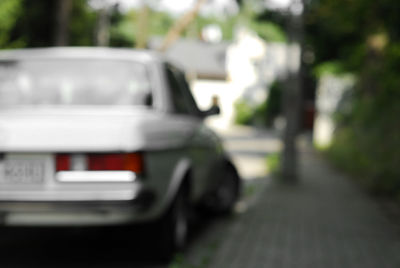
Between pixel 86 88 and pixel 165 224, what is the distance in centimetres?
137

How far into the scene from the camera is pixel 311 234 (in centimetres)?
727

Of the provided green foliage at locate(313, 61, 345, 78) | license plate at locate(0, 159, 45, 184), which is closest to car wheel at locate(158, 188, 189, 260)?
license plate at locate(0, 159, 45, 184)

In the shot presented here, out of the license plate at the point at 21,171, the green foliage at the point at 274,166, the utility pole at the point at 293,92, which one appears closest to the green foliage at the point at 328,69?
the green foliage at the point at 274,166

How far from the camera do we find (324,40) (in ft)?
81.2

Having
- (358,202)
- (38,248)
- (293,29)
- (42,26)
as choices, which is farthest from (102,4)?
(38,248)

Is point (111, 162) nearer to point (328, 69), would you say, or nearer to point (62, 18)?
point (62, 18)

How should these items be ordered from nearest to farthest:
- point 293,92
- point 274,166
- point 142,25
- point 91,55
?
point 91,55, point 293,92, point 274,166, point 142,25

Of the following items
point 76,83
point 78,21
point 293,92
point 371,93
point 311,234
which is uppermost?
point 78,21

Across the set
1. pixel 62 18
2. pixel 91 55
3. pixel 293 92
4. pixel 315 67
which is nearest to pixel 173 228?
pixel 91 55

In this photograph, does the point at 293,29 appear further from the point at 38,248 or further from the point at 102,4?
the point at 102,4

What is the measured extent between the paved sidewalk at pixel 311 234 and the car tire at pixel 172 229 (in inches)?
14.2

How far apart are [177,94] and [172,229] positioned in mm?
1449

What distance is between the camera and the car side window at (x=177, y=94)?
6.07 meters

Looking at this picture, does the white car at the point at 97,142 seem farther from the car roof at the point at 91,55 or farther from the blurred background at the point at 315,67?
the blurred background at the point at 315,67
